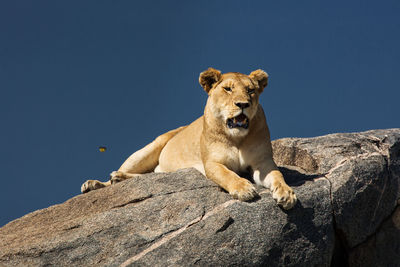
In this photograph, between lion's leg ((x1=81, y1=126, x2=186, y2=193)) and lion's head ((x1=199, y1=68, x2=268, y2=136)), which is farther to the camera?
lion's leg ((x1=81, y1=126, x2=186, y2=193))

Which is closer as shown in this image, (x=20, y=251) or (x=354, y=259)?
(x=20, y=251)

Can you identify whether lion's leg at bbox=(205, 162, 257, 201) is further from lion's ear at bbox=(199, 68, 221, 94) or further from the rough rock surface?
lion's ear at bbox=(199, 68, 221, 94)

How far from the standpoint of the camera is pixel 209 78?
787 cm

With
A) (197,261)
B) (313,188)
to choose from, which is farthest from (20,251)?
(313,188)

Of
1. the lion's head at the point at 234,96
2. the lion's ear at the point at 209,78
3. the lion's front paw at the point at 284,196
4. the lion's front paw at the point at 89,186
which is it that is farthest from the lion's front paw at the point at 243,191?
the lion's front paw at the point at 89,186

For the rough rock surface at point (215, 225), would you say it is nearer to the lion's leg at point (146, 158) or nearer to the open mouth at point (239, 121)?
the open mouth at point (239, 121)

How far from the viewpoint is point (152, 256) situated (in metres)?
6.37

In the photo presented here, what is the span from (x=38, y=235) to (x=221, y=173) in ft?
8.81

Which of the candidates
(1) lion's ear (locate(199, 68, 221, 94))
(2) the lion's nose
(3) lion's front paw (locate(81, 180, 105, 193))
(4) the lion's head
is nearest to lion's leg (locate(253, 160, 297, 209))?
(4) the lion's head

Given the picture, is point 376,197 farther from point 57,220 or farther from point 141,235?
point 57,220

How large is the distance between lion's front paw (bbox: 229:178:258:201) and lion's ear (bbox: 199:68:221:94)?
175 cm

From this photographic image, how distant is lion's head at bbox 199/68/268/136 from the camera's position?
7.20 m

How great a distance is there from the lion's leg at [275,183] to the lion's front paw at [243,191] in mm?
300

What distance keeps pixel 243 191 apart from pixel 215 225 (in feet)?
1.95
